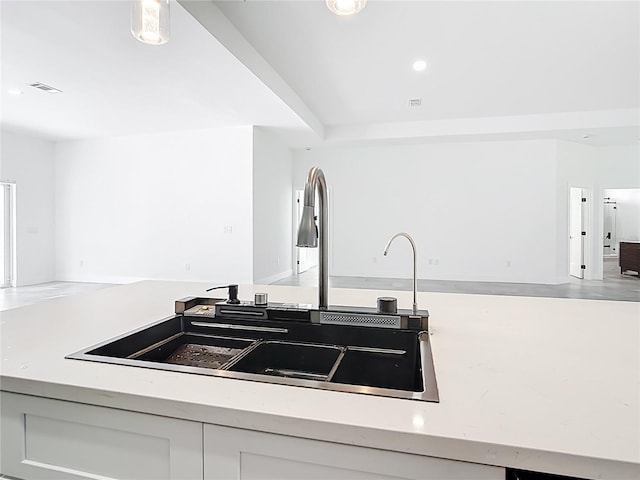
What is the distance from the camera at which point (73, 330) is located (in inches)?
44.3

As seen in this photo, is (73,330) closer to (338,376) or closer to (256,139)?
(338,376)

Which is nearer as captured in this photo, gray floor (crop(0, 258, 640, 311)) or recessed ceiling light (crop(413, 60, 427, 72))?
recessed ceiling light (crop(413, 60, 427, 72))

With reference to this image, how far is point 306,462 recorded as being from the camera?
621 mm

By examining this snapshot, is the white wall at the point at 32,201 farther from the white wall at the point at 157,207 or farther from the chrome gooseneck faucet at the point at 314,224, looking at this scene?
the chrome gooseneck faucet at the point at 314,224

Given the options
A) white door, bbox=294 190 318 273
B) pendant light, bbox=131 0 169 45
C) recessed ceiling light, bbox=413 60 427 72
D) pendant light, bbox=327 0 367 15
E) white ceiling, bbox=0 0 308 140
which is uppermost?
recessed ceiling light, bbox=413 60 427 72

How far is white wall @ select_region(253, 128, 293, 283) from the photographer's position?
671cm

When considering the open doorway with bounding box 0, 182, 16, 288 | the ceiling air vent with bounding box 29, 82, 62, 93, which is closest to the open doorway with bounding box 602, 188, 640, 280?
the ceiling air vent with bounding box 29, 82, 62, 93

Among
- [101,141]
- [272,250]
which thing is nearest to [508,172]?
[272,250]

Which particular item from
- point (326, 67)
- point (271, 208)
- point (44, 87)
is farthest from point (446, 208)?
point (44, 87)

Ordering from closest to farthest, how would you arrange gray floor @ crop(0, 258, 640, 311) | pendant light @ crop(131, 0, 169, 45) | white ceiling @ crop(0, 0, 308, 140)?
pendant light @ crop(131, 0, 169, 45), white ceiling @ crop(0, 0, 308, 140), gray floor @ crop(0, 258, 640, 311)

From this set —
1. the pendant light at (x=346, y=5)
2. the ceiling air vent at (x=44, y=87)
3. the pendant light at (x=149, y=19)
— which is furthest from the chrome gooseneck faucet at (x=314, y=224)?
the ceiling air vent at (x=44, y=87)

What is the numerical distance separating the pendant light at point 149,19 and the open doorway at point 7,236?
7033 millimetres

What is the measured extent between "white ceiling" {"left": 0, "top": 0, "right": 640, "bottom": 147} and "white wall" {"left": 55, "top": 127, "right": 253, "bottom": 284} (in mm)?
601

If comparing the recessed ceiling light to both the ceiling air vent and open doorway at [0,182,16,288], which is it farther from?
open doorway at [0,182,16,288]
